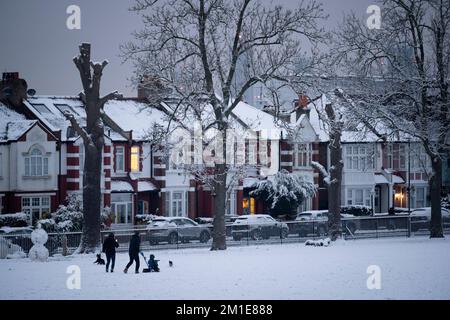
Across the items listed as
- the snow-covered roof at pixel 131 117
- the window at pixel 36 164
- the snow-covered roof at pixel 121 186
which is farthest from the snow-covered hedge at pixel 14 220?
the snow-covered roof at pixel 131 117

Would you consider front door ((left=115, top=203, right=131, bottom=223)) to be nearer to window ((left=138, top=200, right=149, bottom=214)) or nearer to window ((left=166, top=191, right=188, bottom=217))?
window ((left=138, top=200, right=149, bottom=214))

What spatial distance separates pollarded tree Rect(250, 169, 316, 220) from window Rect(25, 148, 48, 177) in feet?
54.7

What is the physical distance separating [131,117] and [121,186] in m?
5.96

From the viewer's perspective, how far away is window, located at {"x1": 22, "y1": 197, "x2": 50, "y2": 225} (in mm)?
53938

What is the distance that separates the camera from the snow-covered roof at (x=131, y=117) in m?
59.2

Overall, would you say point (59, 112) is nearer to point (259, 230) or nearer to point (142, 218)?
point (142, 218)

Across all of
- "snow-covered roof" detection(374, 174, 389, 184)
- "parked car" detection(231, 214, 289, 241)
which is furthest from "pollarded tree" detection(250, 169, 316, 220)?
"parked car" detection(231, 214, 289, 241)

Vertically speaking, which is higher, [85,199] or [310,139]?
[310,139]

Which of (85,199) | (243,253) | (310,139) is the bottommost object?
(243,253)

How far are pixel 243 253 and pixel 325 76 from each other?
31.2ft

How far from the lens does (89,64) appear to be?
38500 mm
